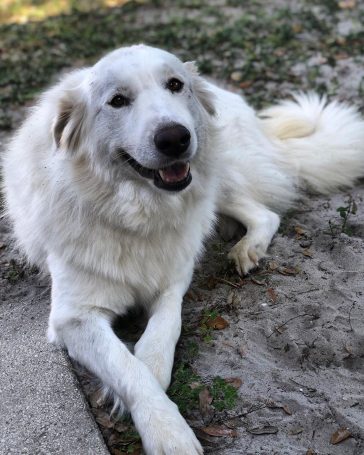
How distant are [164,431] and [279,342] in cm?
83

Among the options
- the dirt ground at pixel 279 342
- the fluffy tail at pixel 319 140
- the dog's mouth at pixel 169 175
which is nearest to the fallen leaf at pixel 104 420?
the dirt ground at pixel 279 342

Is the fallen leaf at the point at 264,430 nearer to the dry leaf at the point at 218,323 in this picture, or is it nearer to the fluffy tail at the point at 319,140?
the dry leaf at the point at 218,323

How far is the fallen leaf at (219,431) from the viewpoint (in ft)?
8.03

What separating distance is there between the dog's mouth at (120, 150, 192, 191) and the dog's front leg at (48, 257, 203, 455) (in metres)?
0.57

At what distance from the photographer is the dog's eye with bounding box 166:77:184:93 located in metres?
2.92

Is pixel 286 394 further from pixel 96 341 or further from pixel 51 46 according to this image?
pixel 51 46

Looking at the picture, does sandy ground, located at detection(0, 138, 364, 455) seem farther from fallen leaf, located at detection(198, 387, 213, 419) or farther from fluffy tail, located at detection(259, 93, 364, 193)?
fluffy tail, located at detection(259, 93, 364, 193)

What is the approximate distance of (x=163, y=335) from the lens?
2.83 meters

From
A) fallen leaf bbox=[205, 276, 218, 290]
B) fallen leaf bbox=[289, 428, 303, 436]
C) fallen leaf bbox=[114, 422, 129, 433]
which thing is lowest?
fallen leaf bbox=[205, 276, 218, 290]

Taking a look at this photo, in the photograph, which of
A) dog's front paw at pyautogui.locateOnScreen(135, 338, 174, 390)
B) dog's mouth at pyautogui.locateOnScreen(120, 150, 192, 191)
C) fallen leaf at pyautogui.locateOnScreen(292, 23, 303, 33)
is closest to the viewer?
dog's front paw at pyautogui.locateOnScreen(135, 338, 174, 390)

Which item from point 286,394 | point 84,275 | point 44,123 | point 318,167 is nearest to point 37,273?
point 84,275

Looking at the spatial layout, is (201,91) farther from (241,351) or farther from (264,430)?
(264,430)

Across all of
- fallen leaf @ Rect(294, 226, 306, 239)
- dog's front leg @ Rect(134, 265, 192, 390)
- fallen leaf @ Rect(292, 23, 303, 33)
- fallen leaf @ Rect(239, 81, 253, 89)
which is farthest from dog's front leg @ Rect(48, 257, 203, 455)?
fallen leaf @ Rect(292, 23, 303, 33)

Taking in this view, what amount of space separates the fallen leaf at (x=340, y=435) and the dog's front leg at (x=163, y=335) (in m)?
0.71
